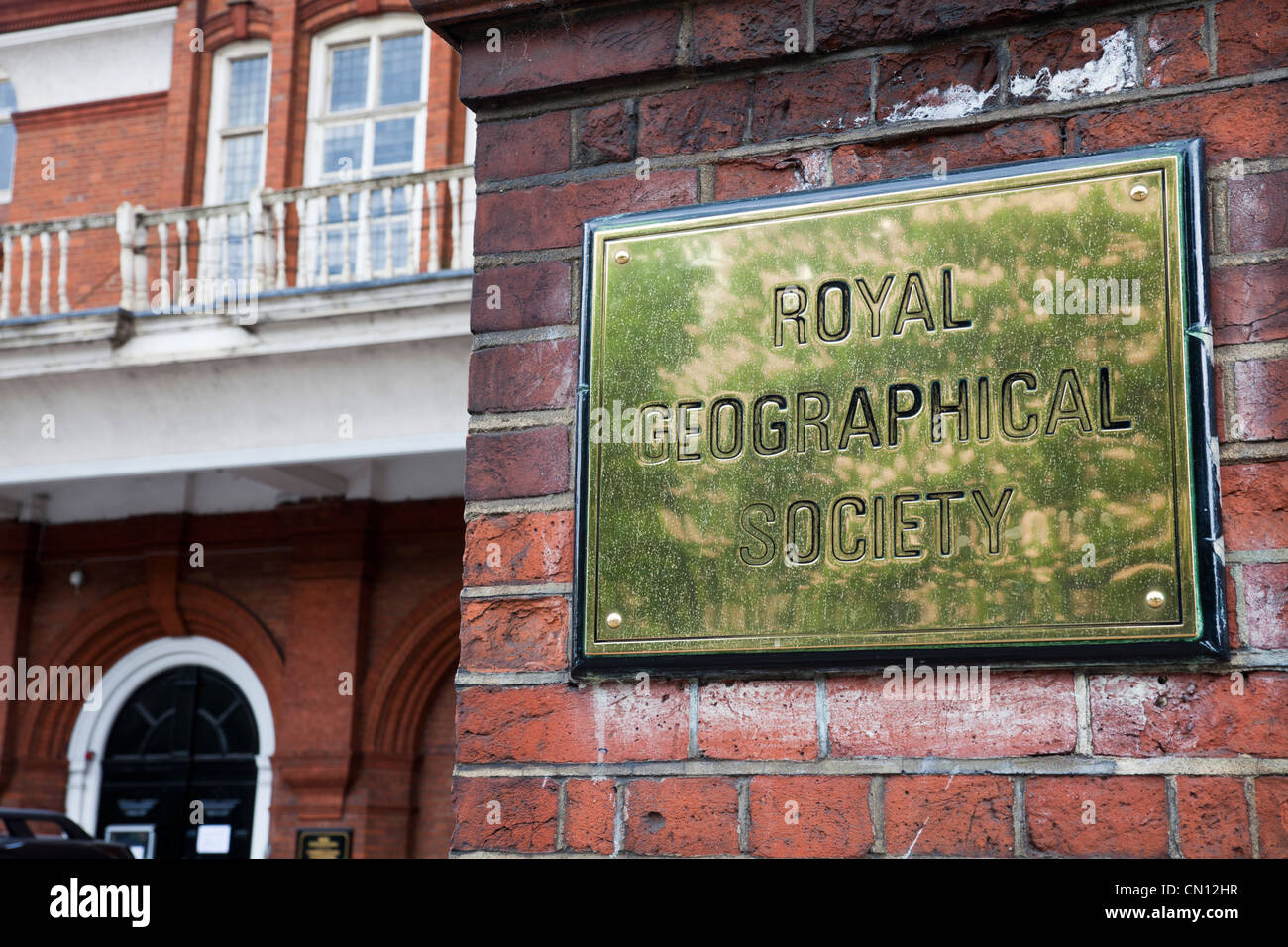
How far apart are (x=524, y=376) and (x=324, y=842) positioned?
10.3m

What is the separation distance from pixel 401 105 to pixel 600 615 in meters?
11.0

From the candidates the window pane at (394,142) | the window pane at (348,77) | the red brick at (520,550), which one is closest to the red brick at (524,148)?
the red brick at (520,550)

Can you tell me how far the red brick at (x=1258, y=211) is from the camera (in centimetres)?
181

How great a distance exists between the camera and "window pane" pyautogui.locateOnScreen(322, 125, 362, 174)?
12523 millimetres

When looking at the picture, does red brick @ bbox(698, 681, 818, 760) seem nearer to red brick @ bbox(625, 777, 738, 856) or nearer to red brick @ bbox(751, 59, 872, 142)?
red brick @ bbox(625, 777, 738, 856)

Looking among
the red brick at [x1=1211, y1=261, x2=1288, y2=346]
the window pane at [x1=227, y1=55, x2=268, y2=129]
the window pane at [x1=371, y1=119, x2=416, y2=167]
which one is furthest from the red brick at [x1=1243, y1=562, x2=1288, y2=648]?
the window pane at [x1=227, y1=55, x2=268, y2=129]

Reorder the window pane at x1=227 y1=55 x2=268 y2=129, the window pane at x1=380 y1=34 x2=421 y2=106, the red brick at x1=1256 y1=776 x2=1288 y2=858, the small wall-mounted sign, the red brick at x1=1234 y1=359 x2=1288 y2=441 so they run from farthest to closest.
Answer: the window pane at x1=227 y1=55 x2=268 y2=129 < the window pane at x1=380 y1=34 x2=421 y2=106 < the small wall-mounted sign < the red brick at x1=1234 y1=359 x2=1288 y2=441 < the red brick at x1=1256 y1=776 x2=1288 y2=858

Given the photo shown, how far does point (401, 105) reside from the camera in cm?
1237

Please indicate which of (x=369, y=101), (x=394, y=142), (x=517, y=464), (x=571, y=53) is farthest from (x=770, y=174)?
(x=369, y=101)

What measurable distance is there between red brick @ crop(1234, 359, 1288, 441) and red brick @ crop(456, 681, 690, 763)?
30.9 inches

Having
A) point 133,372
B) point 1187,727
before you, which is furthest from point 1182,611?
point 133,372

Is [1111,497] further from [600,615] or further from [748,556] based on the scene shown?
[600,615]

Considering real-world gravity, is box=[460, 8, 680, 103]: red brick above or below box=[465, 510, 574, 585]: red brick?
above

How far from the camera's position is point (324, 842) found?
1171 centimetres
